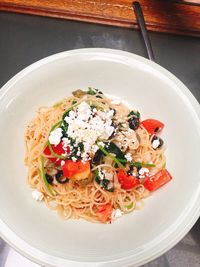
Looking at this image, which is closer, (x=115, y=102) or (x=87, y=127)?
(x=87, y=127)

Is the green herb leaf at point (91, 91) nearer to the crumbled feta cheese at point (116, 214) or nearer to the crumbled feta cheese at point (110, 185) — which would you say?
the crumbled feta cheese at point (110, 185)

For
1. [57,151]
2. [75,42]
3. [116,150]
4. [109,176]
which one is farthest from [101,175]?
[75,42]

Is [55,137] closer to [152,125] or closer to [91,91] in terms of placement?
[91,91]

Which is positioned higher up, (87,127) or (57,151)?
(87,127)

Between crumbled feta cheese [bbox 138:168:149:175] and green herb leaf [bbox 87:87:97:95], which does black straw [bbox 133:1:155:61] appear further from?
crumbled feta cheese [bbox 138:168:149:175]

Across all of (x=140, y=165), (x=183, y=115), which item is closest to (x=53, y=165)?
(x=140, y=165)

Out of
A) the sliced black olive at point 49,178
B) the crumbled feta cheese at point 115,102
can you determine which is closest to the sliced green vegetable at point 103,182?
the sliced black olive at point 49,178

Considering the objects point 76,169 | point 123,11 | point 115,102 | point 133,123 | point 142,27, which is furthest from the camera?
point 123,11

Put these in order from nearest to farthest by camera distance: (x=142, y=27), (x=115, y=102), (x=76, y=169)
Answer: (x=76, y=169)
(x=115, y=102)
(x=142, y=27)
